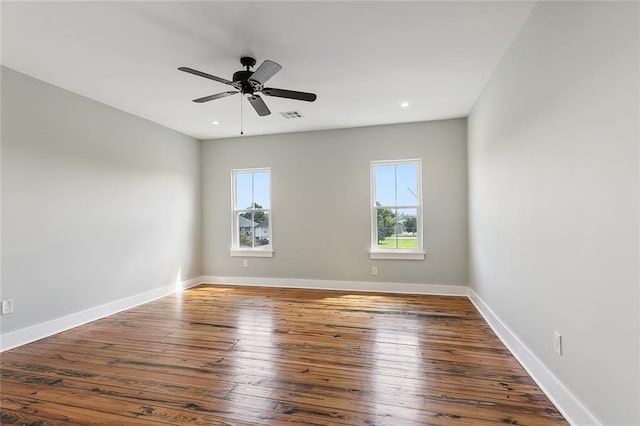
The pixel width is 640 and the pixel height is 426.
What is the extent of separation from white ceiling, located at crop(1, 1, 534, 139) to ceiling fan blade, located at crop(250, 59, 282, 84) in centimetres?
30

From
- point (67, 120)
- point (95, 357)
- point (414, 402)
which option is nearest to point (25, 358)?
point (95, 357)

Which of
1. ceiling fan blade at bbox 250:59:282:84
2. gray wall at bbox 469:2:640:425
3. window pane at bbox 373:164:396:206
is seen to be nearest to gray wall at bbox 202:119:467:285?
window pane at bbox 373:164:396:206

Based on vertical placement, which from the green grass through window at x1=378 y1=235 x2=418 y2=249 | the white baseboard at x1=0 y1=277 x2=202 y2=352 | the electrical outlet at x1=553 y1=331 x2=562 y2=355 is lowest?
the white baseboard at x1=0 y1=277 x2=202 y2=352

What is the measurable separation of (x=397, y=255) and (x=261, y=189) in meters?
2.60

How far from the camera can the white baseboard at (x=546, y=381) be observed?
1.65m

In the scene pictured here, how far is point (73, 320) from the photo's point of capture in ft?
11.1

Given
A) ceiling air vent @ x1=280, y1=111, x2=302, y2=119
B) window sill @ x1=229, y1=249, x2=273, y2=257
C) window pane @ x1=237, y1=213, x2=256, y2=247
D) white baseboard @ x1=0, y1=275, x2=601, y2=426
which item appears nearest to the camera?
white baseboard @ x1=0, y1=275, x2=601, y2=426

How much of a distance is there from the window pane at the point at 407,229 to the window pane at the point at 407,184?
151 millimetres

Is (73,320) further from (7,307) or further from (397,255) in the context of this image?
(397,255)

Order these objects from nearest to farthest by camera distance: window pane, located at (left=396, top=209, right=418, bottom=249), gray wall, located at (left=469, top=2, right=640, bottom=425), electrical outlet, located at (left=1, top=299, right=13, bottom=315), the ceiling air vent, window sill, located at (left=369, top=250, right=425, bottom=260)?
gray wall, located at (left=469, top=2, right=640, bottom=425) → electrical outlet, located at (left=1, top=299, right=13, bottom=315) → the ceiling air vent → window sill, located at (left=369, top=250, right=425, bottom=260) → window pane, located at (left=396, top=209, right=418, bottom=249)

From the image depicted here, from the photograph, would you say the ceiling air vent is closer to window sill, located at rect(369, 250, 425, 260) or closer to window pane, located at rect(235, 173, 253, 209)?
window pane, located at rect(235, 173, 253, 209)

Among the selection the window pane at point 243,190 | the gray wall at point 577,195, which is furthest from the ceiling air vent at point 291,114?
the gray wall at point 577,195

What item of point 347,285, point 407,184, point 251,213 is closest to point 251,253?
point 251,213

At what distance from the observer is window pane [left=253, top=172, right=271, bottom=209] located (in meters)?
5.38
